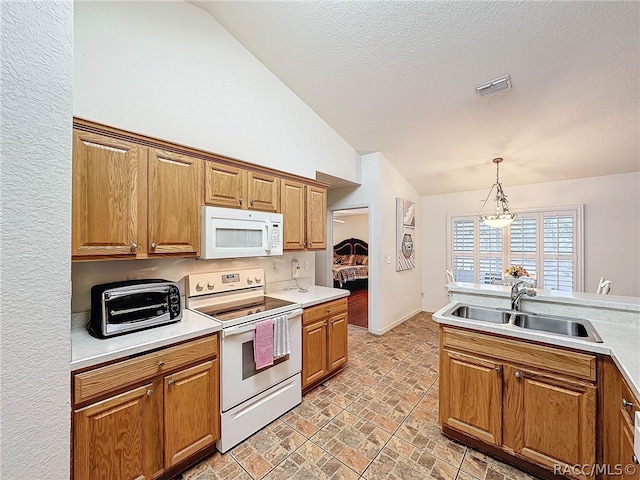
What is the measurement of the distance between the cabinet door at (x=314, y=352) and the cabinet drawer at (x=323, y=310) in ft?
0.19

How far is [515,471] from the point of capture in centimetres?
175

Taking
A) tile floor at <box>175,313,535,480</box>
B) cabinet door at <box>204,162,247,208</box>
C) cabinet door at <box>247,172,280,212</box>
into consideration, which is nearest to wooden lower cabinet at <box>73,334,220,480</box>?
tile floor at <box>175,313,535,480</box>

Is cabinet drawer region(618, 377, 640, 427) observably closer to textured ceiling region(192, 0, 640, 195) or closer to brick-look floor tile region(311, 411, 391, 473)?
brick-look floor tile region(311, 411, 391, 473)

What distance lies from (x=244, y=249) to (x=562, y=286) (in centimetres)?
516

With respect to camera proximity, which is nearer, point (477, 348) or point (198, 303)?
point (477, 348)

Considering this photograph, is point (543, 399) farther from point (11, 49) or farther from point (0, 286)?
point (11, 49)

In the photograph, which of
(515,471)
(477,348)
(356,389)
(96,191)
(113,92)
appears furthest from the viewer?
(356,389)

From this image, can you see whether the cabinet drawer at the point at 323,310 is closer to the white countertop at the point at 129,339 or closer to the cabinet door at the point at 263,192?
the white countertop at the point at 129,339

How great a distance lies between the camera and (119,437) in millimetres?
1446

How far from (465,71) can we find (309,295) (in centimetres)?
265

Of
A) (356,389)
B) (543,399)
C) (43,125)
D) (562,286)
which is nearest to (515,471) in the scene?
(543,399)

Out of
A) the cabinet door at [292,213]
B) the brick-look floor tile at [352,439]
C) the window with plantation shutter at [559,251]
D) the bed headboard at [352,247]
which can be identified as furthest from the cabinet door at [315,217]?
the bed headboard at [352,247]

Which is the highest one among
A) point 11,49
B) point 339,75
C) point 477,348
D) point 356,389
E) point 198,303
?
point 339,75

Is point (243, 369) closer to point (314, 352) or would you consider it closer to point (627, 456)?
point (314, 352)
